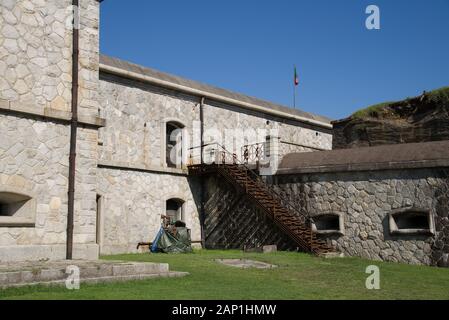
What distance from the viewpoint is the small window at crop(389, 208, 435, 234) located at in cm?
1436

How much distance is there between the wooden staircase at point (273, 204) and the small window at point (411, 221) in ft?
6.64

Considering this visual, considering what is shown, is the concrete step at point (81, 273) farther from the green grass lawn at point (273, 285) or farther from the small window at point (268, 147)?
the small window at point (268, 147)

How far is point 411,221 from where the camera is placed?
15.1 metres

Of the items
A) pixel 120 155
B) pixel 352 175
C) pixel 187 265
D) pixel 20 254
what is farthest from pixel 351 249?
pixel 20 254

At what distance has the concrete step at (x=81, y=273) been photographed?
7203mm

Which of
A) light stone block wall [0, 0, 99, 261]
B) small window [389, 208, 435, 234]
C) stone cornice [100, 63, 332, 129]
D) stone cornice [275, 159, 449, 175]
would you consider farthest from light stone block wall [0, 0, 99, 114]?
small window [389, 208, 435, 234]

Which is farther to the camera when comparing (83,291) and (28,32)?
(28,32)

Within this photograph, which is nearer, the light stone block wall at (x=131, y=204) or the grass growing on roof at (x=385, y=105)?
→ the light stone block wall at (x=131, y=204)

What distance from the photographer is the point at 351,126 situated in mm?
25656

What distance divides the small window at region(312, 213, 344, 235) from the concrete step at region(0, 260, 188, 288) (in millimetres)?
7794

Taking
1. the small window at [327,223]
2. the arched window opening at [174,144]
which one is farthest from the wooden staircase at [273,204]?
the arched window opening at [174,144]

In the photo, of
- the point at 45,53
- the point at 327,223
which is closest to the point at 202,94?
the point at 327,223
